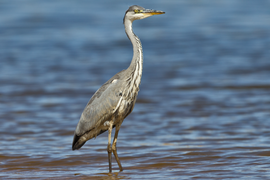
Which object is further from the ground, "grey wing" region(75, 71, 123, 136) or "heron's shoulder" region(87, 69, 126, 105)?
"heron's shoulder" region(87, 69, 126, 105)

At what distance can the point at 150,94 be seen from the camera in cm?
1080

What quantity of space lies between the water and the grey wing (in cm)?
60

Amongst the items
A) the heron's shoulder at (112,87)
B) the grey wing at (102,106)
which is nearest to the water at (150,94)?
the grey wing at (102,106)

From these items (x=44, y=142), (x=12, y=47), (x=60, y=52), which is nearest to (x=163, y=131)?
(x=44, y=142)

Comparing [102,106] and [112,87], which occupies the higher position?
[112,87]

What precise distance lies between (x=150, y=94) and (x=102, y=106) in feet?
16.8

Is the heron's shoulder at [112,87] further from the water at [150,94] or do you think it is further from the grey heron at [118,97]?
the water at [150,94]

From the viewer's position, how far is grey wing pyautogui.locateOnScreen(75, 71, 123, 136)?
568 centimetres

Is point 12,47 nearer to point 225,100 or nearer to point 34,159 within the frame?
point 225,100

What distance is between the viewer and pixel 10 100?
1028cm

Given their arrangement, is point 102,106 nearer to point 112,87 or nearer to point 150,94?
point 112,87

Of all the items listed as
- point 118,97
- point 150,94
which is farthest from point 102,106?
point 150,94

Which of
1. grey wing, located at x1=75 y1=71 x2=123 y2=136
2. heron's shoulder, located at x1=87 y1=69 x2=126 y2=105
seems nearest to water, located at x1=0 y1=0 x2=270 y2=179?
grey wing, located at x1=75 y1=71 x2=123 y2=136

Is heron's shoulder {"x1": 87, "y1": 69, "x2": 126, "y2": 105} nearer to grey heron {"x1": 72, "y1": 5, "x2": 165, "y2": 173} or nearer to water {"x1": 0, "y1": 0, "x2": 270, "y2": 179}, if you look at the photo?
grey heron {"x1": 72, "y1": 5, "x2": 165, "y2": 173}
